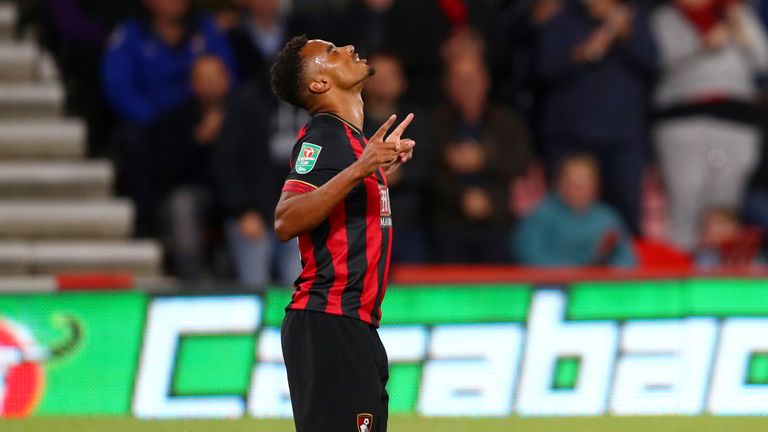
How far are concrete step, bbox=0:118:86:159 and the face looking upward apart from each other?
20.7 ft

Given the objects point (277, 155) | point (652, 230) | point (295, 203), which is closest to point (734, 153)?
point (652, 230)

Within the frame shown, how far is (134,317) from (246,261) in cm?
151

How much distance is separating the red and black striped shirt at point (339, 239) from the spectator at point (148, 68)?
562 cm

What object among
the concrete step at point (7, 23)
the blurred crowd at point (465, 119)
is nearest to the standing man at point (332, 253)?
the blurred crowd at point (465, 119)

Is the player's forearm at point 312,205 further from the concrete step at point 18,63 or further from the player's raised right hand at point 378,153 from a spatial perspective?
the concrete step at point 18,63

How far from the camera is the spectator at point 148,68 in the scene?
996 centimetres

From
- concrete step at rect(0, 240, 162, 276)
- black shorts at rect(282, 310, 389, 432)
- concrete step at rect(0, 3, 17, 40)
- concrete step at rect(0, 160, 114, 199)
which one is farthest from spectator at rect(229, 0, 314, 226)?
black shorts at rect(282, 310, 389, 432)

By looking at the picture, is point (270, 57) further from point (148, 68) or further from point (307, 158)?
point (307, 158)

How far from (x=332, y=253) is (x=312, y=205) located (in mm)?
238

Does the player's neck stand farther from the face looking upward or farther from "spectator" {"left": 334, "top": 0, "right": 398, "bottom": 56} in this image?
"spectator" {"left": 334, "top": 0, "right": 398, "bottom": 56}

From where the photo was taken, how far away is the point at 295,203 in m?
4.39

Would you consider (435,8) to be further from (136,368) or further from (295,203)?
(295,203)

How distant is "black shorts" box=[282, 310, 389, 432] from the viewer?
4457mm

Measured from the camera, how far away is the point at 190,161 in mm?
10047
